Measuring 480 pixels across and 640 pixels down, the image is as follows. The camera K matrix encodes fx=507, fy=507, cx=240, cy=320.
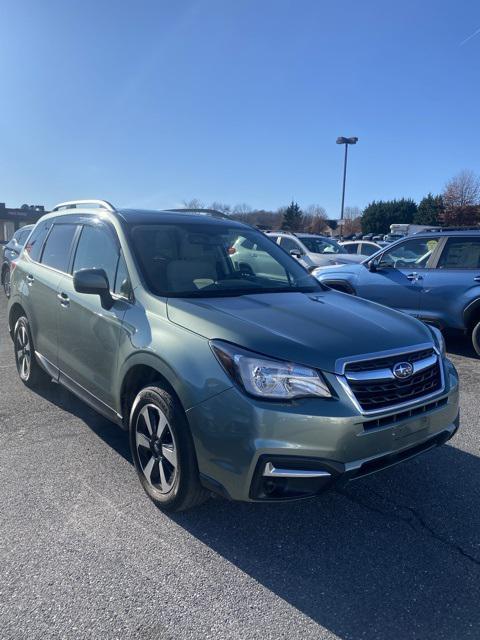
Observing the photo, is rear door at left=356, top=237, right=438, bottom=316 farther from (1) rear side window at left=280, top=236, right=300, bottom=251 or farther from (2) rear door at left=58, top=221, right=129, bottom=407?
(1) rear side window at left=280, top=236, right=300, bottom=251

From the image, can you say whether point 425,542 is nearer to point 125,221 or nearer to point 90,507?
point 90,507

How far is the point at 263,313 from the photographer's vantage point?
3.09 meters

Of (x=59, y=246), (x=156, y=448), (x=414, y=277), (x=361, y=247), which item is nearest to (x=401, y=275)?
(x=414, y=277)

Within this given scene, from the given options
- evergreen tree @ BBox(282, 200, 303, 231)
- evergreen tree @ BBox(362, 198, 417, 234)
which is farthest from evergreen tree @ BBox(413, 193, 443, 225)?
Result: evergreen tree @ BBox(282, 200, 303, 231)

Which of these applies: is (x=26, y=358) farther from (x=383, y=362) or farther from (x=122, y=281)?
(x=383, y=362)

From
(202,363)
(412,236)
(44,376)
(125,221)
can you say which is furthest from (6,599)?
(412,236)

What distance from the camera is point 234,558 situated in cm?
272

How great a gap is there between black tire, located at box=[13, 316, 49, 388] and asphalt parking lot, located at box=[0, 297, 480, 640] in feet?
4.73

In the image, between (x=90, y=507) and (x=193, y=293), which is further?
(x=193, y=293)

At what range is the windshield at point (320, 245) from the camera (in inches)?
584

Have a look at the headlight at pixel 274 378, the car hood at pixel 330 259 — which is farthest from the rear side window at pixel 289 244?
the headlight at pixel 274 378

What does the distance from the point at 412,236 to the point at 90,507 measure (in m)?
6.29

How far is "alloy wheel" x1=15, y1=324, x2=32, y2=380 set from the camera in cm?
523

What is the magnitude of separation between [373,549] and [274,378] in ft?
3.80
